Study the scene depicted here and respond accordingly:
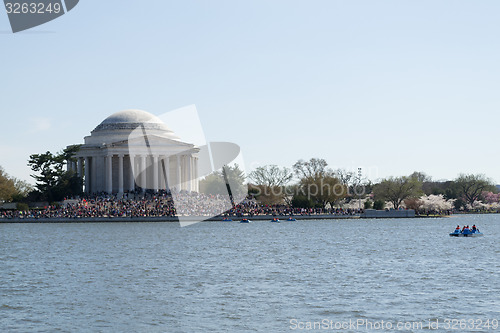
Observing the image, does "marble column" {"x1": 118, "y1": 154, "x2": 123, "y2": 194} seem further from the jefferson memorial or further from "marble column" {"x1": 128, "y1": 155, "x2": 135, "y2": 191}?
"marble column" {"x1": 128, "y1": 155, "x2": 135, "y2": 191}

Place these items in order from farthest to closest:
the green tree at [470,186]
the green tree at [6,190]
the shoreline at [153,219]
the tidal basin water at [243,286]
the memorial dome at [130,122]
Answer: the green tree at [470,186]
the memorial dome at [130,122]
the green tree at [6,190]
the shoreline at [153,219]
the tidal basin water at [243,286]

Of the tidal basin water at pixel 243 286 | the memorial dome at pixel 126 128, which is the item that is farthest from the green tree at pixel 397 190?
the tidal basin water at pixel 243 286

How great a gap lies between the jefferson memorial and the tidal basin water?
241 ft

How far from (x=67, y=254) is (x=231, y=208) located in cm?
6431

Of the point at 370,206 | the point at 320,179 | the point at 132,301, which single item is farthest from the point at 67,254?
the point at 370,206

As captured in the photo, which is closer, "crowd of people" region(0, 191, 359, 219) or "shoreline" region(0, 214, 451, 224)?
"shoreline" region(0, 214, 451, 224)

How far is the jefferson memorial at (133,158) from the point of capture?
137375 mm

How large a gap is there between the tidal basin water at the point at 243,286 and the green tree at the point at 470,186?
124 meters

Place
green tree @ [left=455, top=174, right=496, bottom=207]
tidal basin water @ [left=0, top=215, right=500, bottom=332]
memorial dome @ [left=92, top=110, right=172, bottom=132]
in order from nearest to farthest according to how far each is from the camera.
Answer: tidal basin water @ [left=0, top=215, right=500, bottom=332] → memorial dome @ [left=92, top=110, right=172, bottom=132] → green tree @ [left=455, top=174, right=496, bottom=207]

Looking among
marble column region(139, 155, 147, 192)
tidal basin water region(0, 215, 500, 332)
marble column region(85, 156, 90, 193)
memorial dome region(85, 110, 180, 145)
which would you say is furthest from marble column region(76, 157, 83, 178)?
tidal basin water region(0, 215, 500, 332)

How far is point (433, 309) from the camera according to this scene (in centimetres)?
3042

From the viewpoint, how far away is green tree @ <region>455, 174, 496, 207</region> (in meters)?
184

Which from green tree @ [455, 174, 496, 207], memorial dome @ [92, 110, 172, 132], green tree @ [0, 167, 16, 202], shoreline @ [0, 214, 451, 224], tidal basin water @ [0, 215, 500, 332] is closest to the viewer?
tidal basin water @ [0, 215, 500, 332]

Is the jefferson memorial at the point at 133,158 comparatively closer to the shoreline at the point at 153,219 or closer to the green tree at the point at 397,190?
the shoreline at the point at 153,219
